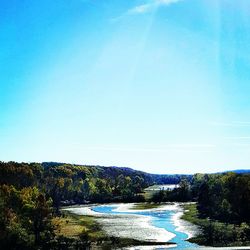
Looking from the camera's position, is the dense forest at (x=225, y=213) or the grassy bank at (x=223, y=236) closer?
the grassy bank at (x=223, y=236)

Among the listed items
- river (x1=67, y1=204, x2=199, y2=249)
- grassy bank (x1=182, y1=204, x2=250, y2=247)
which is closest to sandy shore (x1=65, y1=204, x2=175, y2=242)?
river (x1=67, y1=204, x2=199, y2=249)

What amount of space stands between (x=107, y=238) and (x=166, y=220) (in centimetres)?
4959

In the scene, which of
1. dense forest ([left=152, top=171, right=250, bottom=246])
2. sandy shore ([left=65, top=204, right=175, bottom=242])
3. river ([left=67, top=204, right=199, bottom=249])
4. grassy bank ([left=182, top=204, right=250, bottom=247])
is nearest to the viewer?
grassy bank ([left=182, top=204, right=250, bottom=247])

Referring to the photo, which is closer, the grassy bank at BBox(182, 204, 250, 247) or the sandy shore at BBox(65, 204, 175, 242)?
the grassy bank at BBox(182, 204, 250, 247)

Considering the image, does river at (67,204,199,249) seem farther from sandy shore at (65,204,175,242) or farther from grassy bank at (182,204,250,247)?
grassy bank at (182,204,250,247)

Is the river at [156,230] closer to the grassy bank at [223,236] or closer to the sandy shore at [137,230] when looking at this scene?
the sandy shore at [137,230]

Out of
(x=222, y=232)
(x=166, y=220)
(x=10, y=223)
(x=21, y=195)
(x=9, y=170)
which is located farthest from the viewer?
(x=9, y=170)

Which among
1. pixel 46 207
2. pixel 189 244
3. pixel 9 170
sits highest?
pixel 9 170

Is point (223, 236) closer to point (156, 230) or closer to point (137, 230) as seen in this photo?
point (156, 230)

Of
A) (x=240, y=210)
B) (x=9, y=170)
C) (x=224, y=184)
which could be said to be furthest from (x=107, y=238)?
(x=9, y=170)

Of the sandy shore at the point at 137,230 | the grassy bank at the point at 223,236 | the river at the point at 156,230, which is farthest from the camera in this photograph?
the sandy shore at the point at 137,230

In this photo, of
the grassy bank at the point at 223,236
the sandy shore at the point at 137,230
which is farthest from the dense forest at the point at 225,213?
the sandy shore at the point at 137,230

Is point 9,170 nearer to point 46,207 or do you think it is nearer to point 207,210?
point 207,210

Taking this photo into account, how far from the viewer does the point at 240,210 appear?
400 ft
